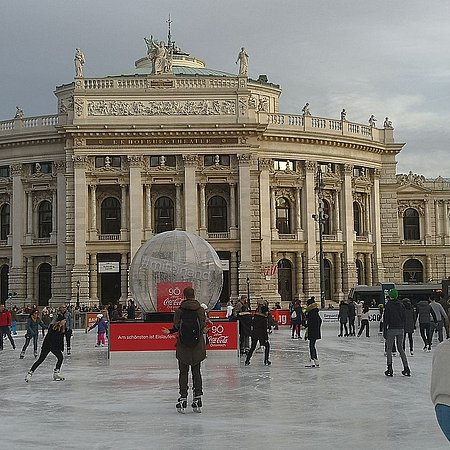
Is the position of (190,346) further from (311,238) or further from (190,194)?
(311,238)

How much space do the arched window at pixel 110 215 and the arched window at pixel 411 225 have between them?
25.8m

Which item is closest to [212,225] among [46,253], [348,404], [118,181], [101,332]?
[118,181]

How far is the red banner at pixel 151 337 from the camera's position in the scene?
22141 millimetres

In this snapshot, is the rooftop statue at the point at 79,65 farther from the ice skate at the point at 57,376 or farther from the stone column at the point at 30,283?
the ice skate at the point at 57,376

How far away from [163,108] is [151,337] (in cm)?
3639

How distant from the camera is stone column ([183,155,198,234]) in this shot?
185 ft

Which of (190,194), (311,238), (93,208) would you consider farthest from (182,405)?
(311,238)

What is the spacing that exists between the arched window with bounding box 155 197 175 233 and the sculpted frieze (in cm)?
638

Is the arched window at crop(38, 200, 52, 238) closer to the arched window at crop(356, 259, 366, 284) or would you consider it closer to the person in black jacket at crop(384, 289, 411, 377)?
the arched window at crop(356, 259, 366, 284)

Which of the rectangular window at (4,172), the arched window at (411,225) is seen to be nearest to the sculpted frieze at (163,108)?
the rectangular window at (4,172)

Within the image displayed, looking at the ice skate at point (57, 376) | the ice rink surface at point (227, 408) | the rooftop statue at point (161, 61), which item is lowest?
the ice rink surface at point (227, 408)

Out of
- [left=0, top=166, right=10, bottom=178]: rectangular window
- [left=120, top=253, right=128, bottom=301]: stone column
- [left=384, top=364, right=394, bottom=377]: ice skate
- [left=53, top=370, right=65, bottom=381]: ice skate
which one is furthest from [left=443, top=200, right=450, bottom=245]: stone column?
[left=53, top=370, right=65, bottom=381]: ice skate

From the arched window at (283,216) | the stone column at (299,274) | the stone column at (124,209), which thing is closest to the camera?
the stone column at (124,209)

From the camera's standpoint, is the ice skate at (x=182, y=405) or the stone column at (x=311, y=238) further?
the stone column at (x=311, y=238)
